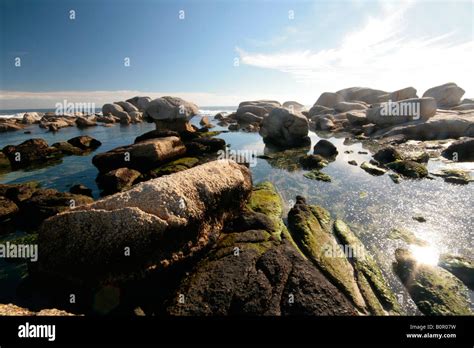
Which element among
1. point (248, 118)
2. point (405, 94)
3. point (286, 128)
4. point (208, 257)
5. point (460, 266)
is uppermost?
point (405, 94)

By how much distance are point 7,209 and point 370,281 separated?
14.9 meters

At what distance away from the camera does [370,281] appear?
758 cm

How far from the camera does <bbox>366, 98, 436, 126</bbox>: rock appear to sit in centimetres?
3334

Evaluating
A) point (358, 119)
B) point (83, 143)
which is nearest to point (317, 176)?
point (83, 143)

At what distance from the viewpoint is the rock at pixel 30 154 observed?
68.3ft

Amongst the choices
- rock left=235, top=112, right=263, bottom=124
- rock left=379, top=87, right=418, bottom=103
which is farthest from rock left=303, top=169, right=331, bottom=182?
rock left=379, top=87, right=418, bottom=103

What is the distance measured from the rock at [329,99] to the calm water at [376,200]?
68.8 metres

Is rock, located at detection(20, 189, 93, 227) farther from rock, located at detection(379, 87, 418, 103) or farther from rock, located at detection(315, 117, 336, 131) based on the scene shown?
rock, located at detection(379, 87, 418, 103)

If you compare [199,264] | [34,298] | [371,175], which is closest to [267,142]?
[371,175]

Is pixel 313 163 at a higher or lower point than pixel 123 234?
higher

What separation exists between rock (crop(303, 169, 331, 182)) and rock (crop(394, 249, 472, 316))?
8885 millimetres

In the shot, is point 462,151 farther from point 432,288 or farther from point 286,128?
point 432,288

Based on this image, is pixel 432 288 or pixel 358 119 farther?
pixel 358 119

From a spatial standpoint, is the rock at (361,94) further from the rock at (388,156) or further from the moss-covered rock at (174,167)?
the moss-covered rock at (174,167)
